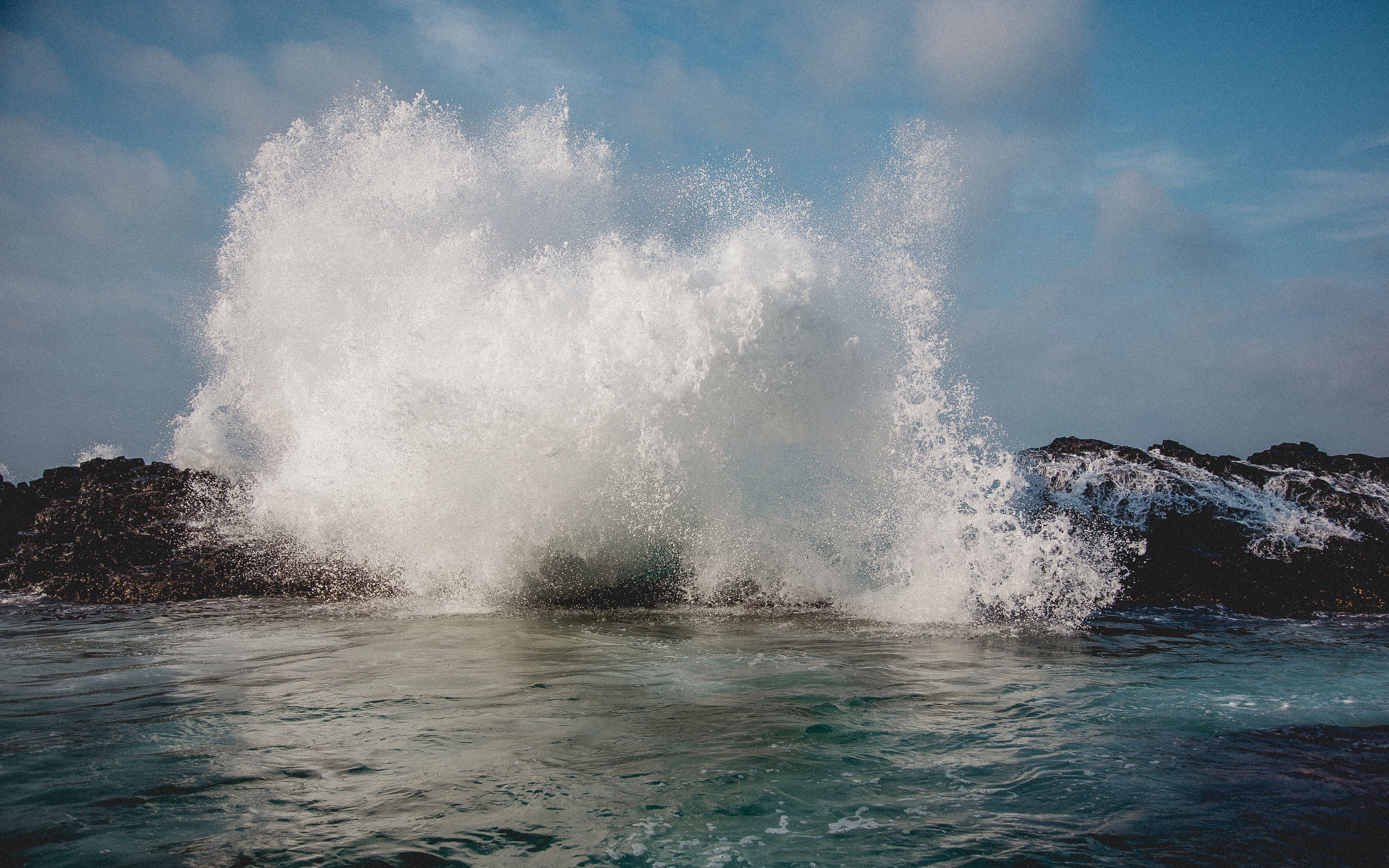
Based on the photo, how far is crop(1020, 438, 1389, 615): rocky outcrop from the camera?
1174cm

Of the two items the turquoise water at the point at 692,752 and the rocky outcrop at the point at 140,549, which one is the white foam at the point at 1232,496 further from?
the rocky outcrop at the point at 140,549

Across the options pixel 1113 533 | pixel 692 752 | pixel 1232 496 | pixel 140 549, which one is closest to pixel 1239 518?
pixel 1232 496

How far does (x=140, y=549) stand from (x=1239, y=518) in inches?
839

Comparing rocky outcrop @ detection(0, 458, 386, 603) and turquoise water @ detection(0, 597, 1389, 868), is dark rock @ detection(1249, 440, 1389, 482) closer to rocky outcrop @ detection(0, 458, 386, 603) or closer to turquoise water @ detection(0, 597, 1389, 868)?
turquoise water @ detection(0, 597, 1389, 868)

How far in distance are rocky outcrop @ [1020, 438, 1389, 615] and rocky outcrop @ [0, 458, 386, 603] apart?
13247 millimetres

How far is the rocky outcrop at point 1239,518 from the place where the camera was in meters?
11.7

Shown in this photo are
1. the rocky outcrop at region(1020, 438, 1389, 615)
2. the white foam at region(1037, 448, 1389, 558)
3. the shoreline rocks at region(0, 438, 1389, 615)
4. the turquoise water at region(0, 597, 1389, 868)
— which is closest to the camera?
the turquoise water at region(0, 597, 1389, 868)

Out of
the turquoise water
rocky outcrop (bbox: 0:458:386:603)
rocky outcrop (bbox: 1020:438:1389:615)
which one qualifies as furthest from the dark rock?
rocky outcrop (bbox: 0:458:386:603)

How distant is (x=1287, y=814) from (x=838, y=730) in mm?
2340

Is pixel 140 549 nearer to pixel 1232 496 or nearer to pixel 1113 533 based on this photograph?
pixel 1113 533

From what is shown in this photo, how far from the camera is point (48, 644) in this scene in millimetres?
8133

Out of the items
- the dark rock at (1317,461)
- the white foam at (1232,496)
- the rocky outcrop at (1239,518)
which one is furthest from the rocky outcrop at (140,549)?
the dark rock at (1317,461)

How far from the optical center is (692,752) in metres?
4.58

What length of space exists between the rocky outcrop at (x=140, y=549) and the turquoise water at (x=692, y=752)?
167 inches
